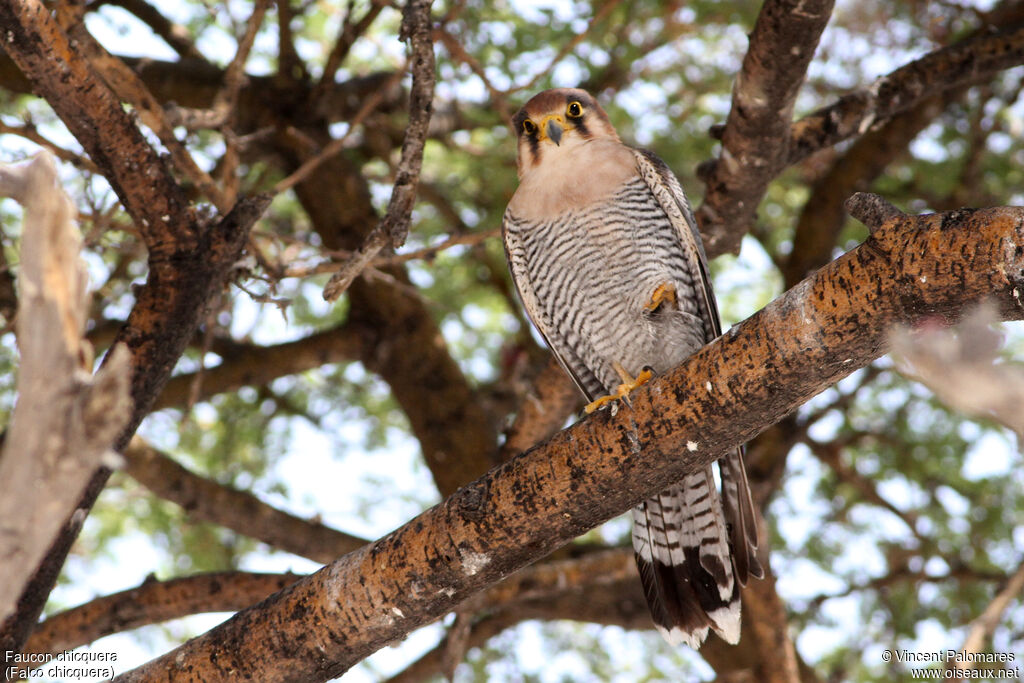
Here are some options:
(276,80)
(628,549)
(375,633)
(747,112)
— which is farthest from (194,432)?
(747,112)

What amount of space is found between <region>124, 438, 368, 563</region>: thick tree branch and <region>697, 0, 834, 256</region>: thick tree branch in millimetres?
2363

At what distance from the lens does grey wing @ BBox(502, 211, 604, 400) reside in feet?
14.0

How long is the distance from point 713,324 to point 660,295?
0.29 metres

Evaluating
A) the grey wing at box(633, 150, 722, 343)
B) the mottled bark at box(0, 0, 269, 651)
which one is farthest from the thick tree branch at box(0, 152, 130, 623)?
the grey wing at box(633, 150, 722, 343)

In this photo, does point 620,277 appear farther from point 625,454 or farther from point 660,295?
point 625,454

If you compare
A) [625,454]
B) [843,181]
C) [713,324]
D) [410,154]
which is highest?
[843,181]

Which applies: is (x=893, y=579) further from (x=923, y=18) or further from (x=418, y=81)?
(x=418, y=81)

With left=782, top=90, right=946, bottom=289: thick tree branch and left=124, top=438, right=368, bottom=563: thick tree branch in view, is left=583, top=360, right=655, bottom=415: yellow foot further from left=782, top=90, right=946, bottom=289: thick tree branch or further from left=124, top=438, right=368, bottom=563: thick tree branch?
left=782, top=90, right=946, bottom=289: thick tree branch

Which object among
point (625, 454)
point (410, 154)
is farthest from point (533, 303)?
point (625, 454)

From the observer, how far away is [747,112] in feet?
12.9

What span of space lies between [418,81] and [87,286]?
6.22 feet

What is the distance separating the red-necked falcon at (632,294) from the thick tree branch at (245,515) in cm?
153

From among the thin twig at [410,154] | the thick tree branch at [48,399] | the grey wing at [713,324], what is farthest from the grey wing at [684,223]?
the thick tree branch at [48,399]

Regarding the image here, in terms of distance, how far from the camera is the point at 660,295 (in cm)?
389
